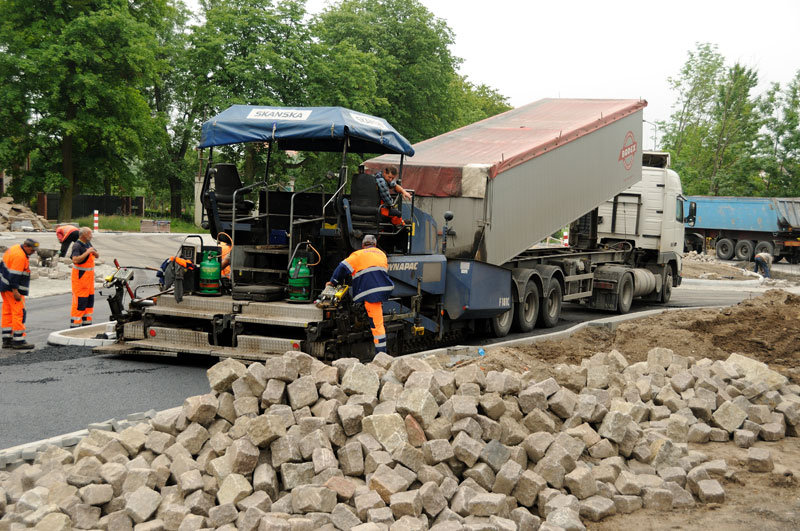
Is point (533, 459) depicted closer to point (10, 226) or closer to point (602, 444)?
point (602, 444)

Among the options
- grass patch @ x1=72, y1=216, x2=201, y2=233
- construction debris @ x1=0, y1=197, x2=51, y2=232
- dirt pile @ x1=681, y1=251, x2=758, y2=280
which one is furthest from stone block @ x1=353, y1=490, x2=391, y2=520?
grass patch @ x1=72, y1=216, x2=201, y2=233

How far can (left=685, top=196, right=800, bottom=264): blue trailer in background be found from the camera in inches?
1433

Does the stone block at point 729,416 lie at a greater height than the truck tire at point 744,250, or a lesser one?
lesser

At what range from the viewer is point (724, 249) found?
3878 centimetres

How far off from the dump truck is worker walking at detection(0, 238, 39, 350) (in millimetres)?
1332

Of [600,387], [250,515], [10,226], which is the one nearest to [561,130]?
[600,387]

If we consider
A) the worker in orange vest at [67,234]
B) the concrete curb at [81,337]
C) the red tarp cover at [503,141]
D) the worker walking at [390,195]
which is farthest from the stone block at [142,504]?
the worker in orange vest at [67,234]

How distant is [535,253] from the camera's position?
15.1m

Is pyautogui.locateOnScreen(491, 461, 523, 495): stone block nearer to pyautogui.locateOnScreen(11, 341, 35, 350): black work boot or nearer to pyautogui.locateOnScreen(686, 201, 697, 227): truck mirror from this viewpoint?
pyautogui.locateOnScreen(11, 341, 35, 350): black work boot

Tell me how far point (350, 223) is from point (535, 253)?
256 inches

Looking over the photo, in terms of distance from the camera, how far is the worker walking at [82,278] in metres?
11.5

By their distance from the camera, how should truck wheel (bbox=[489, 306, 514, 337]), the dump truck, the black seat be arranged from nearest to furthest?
the dump truck
the black seat
truck wheel (bbox=[489, 306, 514, 337])

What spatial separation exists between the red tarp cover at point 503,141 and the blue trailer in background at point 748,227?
2355 cm

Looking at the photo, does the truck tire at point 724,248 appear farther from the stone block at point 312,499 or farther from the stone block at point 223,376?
the stone block at point 312,499
